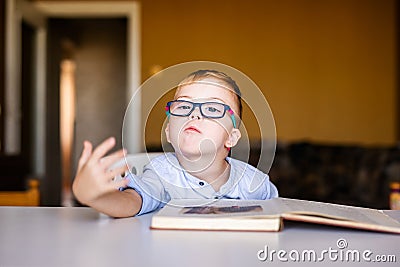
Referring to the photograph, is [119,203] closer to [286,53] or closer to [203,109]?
[203,109]

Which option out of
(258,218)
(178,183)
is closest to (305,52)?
(178,183)

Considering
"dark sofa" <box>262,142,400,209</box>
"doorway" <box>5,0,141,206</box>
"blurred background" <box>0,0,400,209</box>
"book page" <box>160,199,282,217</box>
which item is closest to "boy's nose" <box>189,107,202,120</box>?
"book page" <box>160,199,282,217</box>

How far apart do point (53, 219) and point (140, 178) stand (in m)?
0.13

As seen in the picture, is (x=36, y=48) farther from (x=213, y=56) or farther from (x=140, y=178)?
(x=140, y=178)

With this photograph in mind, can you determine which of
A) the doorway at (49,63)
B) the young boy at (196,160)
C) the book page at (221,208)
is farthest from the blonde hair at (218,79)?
the doorway at (49,63)

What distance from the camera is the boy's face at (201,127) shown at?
0.73m

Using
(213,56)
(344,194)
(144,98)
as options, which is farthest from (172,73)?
(213,56)

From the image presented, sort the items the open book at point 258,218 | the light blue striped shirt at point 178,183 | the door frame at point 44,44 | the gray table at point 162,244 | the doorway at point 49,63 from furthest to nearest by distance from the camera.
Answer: the door frame at point 44,44 < the doorway at point 49,63 < the light blue striped shirt at point 178,183 < the open book at point 258,218 < the gray table at point 162,244

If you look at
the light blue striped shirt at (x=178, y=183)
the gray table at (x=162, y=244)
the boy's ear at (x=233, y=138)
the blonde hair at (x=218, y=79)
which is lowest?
the gray table at (x=162, y=244)

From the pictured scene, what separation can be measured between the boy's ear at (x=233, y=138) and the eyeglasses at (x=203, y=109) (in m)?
0.02

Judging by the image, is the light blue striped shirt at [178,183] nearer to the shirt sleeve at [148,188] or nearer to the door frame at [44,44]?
the shirt sleeve at [148,188]

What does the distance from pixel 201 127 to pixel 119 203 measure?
0.14 meters

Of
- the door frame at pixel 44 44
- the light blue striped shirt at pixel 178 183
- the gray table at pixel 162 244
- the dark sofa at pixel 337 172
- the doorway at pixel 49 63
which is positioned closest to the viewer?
the gray table at pixel 162 244

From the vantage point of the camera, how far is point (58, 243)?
605 mm
